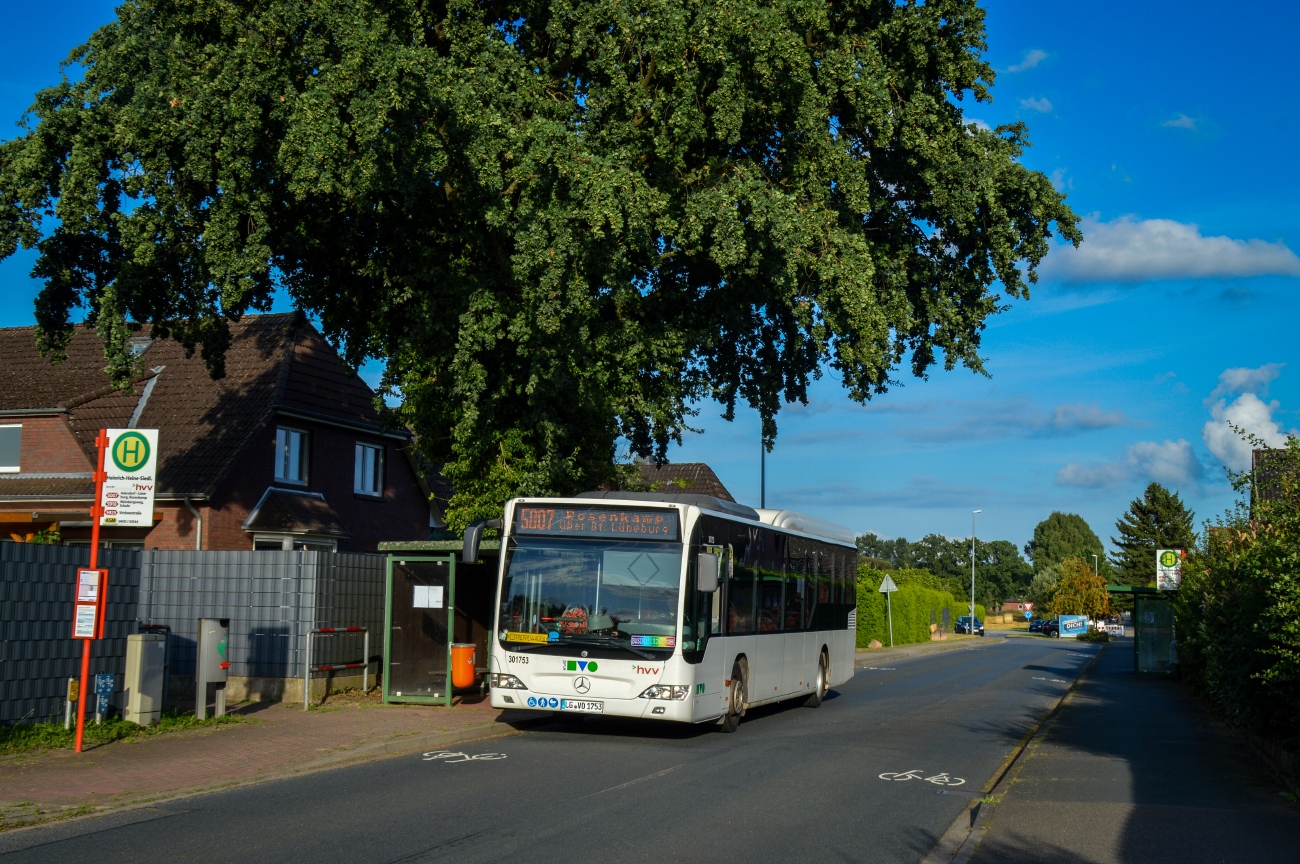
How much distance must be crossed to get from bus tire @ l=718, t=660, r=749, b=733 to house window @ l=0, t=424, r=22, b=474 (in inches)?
822

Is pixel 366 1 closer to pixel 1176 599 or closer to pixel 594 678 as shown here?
pixel 594 678

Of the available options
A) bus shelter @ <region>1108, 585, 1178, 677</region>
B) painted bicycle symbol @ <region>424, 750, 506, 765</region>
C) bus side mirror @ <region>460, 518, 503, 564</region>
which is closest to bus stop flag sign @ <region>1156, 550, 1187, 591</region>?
bus shelter @ <region>1108, 585, 1178, 677</region>

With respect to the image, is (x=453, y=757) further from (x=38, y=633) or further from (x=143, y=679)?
(x=38, y=633)

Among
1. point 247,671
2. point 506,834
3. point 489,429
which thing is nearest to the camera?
point 506,834

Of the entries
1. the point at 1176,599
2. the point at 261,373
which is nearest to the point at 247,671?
the point at 261,373

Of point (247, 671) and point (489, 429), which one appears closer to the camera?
point (247, 671)

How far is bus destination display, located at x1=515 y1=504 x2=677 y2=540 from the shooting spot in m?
15.2

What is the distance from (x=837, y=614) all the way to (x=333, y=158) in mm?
12825

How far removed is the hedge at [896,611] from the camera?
50.8 m

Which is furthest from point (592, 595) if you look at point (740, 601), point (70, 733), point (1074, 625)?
point (1074, 625)

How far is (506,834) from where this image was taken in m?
8.97

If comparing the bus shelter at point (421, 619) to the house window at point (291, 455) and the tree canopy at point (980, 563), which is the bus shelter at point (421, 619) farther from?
the tree canopy at point (980, 563)

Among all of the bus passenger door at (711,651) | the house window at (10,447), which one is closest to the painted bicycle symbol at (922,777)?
the bus passenger door at (711,651)

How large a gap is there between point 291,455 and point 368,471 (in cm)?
394
